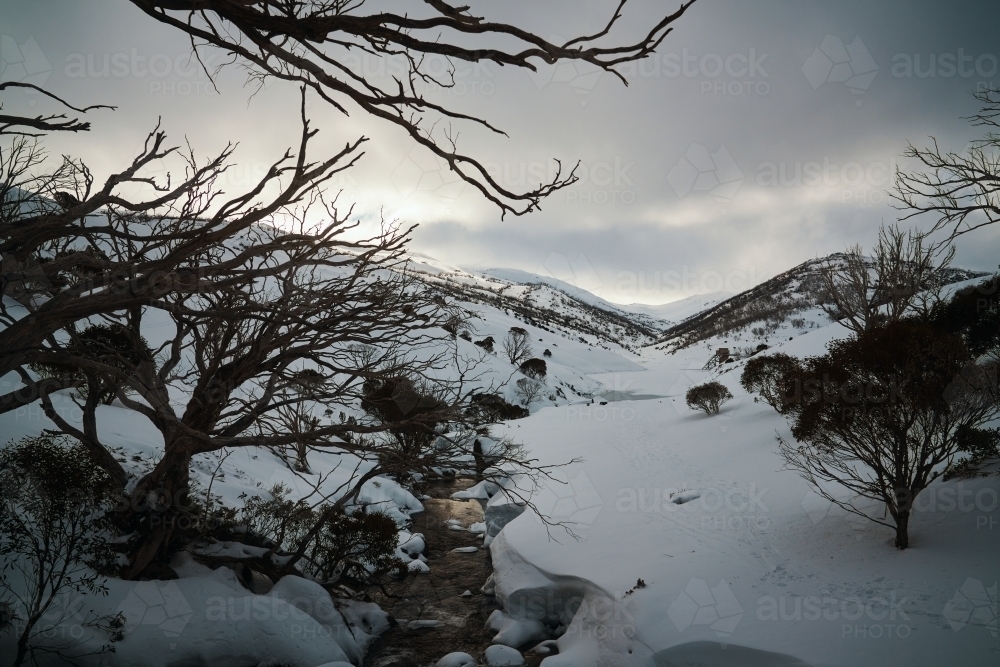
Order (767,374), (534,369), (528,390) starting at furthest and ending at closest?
(534,369), (528,390), (767,374)

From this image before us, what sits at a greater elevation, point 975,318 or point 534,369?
point 534,369

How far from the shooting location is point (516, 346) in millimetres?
38531

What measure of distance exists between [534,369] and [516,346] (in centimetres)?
564

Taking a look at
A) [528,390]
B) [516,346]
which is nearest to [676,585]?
[528,390]

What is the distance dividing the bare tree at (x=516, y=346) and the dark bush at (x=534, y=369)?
9.73 feet

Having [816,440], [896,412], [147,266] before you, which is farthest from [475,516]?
[147,266]

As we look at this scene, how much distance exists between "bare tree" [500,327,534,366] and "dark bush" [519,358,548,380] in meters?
2.97

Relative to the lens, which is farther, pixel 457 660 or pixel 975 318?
pixel 975 318

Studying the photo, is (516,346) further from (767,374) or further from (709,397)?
(767,374)

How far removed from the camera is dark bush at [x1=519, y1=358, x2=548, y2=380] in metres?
32.8

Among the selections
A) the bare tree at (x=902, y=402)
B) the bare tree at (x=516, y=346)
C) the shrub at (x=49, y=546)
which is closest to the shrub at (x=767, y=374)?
the bare tree at (x=902, y=402)

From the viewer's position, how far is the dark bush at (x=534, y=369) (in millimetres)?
32812

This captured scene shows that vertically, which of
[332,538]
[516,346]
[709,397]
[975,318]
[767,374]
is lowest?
[332,538]

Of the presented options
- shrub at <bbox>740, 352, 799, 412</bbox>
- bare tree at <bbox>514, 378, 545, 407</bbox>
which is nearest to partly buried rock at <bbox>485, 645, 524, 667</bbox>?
shrub at <bbox>740, 352, 799, 412</bbox>
